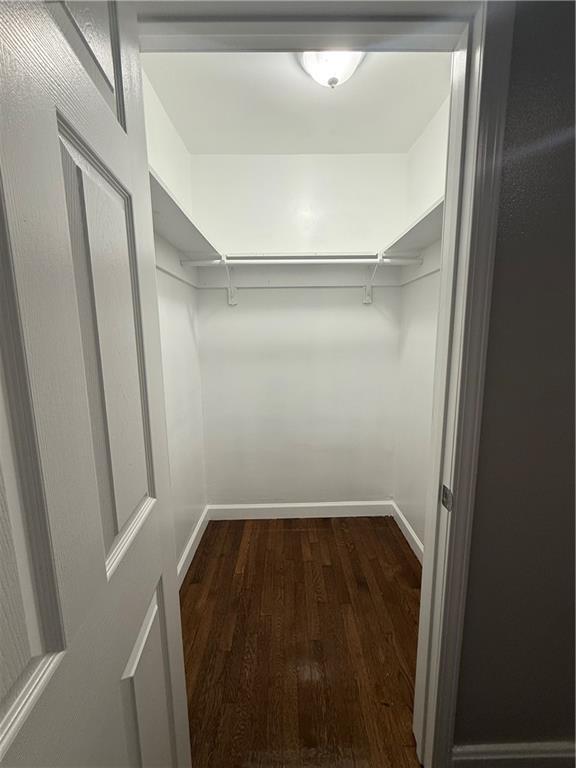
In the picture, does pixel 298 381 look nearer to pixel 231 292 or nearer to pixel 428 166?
pixel 231 292

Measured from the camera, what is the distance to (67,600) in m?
0.44

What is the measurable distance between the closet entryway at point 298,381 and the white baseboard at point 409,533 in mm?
17

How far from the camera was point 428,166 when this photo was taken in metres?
1.90

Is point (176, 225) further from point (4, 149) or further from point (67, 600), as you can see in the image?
point (67, 600)

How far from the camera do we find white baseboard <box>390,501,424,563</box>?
6.81ft

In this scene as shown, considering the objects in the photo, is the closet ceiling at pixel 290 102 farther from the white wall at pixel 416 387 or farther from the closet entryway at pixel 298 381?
the white wall at pixel 416 387

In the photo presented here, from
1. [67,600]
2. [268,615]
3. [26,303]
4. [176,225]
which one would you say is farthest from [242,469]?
[26,303]

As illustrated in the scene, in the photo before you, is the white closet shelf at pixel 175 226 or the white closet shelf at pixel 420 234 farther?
the white closet shelf at pixel 420 234

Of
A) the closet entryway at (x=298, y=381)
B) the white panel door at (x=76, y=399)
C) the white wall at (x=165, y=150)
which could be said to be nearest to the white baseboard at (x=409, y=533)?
the closet entryway at (x=298, y=381)

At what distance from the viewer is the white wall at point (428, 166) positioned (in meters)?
1.73

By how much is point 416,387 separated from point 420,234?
2.95ft

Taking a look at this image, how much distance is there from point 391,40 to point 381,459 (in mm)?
2262

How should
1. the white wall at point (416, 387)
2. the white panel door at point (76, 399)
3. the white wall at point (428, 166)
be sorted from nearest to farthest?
1. the white panel door at point (76, 399)
2. the white wall at point (428, 166)
3. the white wall at point (416, 387)

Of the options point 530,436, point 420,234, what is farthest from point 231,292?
point 530,436
